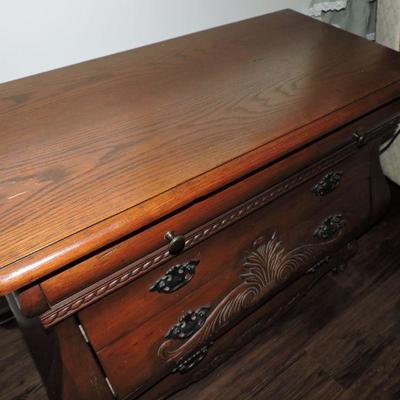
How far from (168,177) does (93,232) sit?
0.47ft

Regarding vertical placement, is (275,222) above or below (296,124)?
below

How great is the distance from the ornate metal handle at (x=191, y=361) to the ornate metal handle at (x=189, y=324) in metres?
0.08

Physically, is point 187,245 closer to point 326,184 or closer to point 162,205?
point 162,205

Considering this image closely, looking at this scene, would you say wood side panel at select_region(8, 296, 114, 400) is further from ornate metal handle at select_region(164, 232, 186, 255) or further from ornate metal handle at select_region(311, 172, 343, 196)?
ornate metal handle at select_region(311, 172, 343, 196)

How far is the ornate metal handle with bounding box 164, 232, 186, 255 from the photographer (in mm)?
615

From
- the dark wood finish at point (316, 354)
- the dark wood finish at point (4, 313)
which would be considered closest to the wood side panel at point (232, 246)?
the dark wood finish at point (316, 354)

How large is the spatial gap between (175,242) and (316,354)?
745mm

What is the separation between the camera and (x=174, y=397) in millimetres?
1064

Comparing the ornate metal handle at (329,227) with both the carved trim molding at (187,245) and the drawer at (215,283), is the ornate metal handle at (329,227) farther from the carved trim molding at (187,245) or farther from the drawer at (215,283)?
the carved trim molding at (187,245)

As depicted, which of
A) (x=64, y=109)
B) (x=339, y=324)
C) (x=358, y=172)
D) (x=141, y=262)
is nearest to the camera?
(x=141, y=262)

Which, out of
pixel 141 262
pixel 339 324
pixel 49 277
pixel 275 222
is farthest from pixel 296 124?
pixel 339 324

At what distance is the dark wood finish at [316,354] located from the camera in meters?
1.06

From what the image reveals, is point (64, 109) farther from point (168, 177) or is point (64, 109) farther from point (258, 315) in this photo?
point (258, 315)

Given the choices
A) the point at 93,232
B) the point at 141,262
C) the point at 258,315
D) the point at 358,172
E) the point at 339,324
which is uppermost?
the point at 93,232
